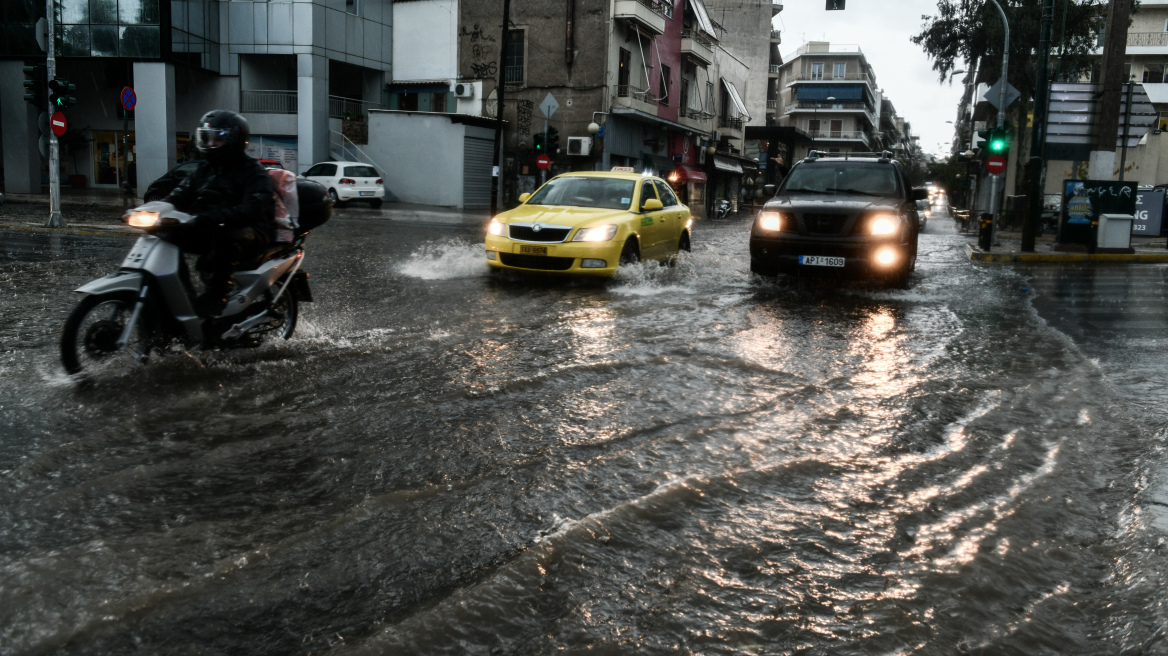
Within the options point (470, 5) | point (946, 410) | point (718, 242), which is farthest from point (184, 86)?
point (946, 410)

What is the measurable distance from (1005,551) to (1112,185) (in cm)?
1988

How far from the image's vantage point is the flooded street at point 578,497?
9.05ft

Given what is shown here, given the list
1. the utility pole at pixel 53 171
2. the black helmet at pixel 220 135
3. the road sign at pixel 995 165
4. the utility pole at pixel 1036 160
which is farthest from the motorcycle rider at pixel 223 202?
the road sign at pixel 995 165

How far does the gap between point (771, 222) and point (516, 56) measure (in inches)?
1121

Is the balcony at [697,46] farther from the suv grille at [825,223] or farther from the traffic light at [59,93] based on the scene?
the suv grille at [825,223]

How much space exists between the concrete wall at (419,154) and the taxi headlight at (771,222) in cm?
2533

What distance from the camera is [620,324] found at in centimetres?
822

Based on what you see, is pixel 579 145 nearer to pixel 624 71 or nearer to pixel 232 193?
pixel 624 71

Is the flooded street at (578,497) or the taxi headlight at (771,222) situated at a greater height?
the taxi headlight at (771,222)

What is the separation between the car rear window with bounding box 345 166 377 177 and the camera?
103 ft

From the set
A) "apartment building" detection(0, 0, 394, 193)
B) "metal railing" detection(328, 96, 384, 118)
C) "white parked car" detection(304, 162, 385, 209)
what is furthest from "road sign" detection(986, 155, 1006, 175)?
"metal railing" detection(328, 96, 384, 118)

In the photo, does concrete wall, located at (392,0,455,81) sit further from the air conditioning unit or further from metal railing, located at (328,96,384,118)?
the air conditioning unit

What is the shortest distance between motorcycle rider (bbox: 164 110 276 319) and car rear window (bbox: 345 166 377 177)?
26.0 meters

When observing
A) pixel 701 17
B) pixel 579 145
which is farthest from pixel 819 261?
pixel 701 17
